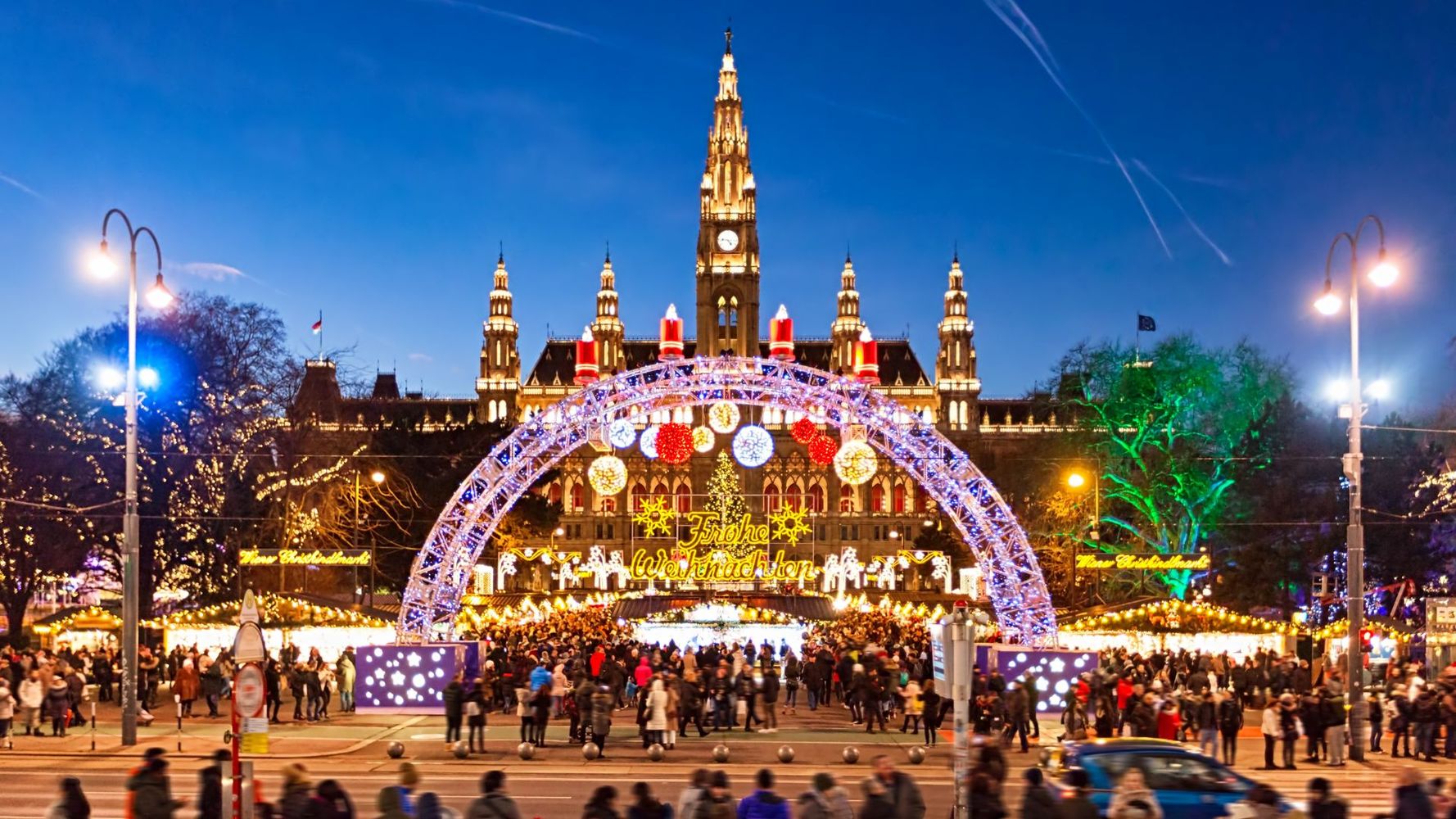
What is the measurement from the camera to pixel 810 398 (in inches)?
1276

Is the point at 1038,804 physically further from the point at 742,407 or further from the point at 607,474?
the point at 742,407

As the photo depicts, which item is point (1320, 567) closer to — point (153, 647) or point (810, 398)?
point (810, 398)

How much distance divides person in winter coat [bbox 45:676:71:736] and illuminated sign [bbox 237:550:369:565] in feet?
31.6

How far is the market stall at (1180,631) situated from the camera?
128 ft

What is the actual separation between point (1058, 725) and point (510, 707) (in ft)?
41.1

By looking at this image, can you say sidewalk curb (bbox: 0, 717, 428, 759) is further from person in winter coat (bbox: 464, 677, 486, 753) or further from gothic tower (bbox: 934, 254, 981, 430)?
gothic tower (bbox: 934, 254, 981, 430)

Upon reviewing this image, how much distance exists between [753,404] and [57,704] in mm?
15192

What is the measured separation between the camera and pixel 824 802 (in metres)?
12.5

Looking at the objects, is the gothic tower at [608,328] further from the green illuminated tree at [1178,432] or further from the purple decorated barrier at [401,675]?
the purple decorated barrier at [401,675]

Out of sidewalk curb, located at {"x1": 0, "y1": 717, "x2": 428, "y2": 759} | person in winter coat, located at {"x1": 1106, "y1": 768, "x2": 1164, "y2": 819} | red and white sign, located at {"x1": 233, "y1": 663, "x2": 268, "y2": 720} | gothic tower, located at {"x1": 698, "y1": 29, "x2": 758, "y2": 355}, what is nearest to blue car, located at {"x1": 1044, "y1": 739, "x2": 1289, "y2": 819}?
person in winter coat, located at {"x1": 1106, "y1": 768, "x2": 1164, "y2": 819}

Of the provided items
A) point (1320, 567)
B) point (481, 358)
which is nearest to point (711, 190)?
point (481, 358)

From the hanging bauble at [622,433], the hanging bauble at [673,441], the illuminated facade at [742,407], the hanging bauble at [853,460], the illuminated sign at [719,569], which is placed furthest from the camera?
the illuminated facade at [742,407]

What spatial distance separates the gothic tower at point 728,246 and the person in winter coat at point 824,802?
404 feet

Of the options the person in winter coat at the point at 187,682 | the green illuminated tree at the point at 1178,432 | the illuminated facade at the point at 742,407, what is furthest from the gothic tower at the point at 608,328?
the person in winter coat at the point at 187,682
